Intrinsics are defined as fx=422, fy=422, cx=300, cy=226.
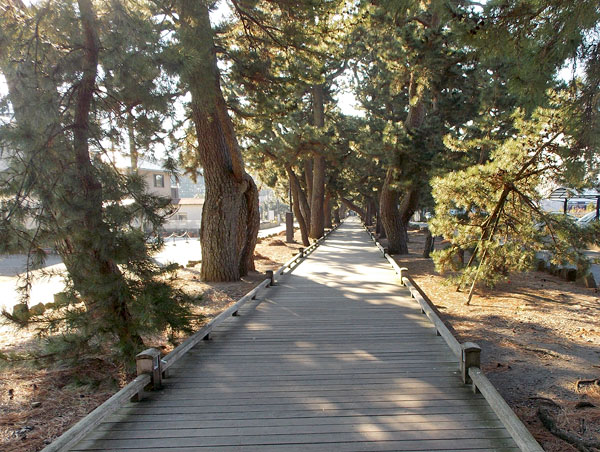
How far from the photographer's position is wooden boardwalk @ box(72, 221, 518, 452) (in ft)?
10.5

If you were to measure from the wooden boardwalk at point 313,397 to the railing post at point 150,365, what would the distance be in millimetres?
126

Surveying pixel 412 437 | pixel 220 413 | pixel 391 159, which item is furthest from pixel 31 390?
pixel 391 159

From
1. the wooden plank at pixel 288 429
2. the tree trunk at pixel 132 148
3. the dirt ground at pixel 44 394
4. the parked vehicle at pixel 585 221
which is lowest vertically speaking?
the dirt ground at pixel 44 394

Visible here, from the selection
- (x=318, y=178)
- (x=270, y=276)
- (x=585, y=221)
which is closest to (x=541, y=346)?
(x=270, y=276)

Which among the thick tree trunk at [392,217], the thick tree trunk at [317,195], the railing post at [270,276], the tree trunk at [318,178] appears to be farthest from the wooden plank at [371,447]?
the thick tree trunk at [317,195]

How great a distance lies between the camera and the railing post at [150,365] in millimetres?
4031

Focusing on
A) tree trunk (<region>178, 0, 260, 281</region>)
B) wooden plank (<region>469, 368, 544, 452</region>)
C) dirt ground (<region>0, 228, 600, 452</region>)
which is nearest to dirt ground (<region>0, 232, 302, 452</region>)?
dirt ground (<region>0, 228, 600, 452</region>)

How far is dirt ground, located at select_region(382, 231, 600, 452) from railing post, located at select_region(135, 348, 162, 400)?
343 centimetres

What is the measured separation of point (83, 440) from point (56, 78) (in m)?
3.63

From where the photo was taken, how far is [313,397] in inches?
155

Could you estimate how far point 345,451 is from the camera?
120 inches

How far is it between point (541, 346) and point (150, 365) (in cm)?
545

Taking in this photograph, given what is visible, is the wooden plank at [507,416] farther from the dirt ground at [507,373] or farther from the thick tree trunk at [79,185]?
the thick tree trunk at [79,185]

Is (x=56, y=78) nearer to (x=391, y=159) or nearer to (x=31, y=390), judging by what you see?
(x=31, y=390)
